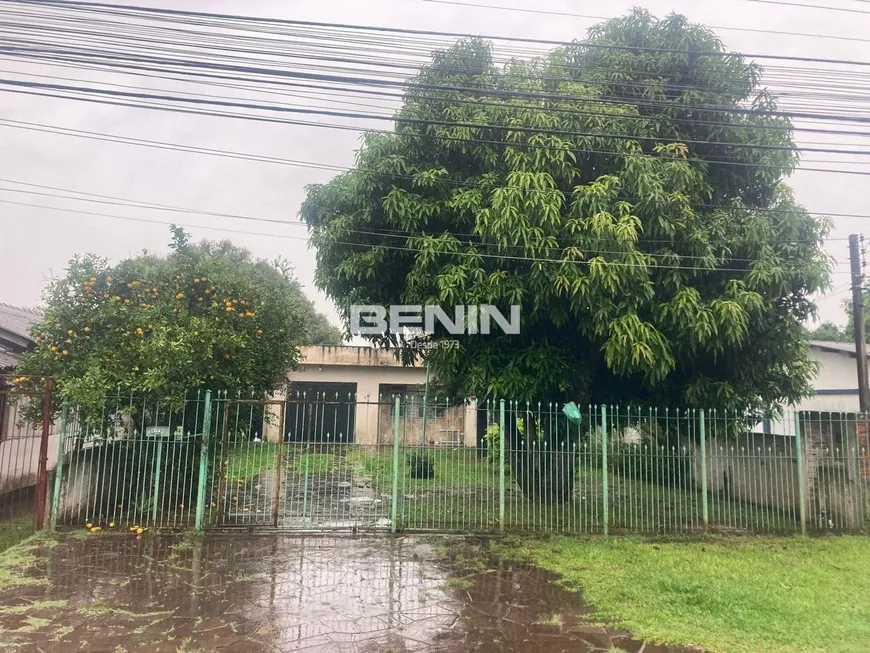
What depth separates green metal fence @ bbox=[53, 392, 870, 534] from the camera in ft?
24.1

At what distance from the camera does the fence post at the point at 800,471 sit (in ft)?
25.7

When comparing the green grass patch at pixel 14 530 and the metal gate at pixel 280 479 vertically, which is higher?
the metal gate at pixel 280 479

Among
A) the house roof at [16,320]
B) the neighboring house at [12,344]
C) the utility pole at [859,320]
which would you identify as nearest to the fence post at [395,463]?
the neighboring house at [12,344]

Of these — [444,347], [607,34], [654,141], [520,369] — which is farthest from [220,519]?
[607,34]

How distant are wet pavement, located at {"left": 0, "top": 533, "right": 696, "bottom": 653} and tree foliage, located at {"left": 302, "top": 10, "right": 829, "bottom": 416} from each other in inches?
119

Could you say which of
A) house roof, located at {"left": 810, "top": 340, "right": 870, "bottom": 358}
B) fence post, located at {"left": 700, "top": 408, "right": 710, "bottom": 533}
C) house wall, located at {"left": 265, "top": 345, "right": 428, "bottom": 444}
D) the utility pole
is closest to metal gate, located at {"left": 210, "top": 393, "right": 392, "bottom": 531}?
fence post, located at {"left": 700, "top": 408, "right": 710, "bottom": 533}

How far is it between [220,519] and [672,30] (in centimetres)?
958

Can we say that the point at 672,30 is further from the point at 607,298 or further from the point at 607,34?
the point at 607,298

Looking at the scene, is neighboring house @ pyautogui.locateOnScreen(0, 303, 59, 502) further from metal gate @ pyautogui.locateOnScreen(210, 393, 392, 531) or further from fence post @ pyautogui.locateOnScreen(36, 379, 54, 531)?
metal gate @ pyautogui.locateOnScreen(210, 393, 392, 531)

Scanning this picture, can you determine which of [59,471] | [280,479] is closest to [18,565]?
[59,471]

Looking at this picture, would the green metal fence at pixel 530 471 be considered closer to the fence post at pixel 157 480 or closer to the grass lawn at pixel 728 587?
the fence post at pixel 157 480

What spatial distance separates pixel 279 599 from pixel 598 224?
5.39m

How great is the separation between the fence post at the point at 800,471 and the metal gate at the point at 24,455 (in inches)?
394

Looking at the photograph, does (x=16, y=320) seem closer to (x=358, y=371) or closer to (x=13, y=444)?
(x=13, y=444)
